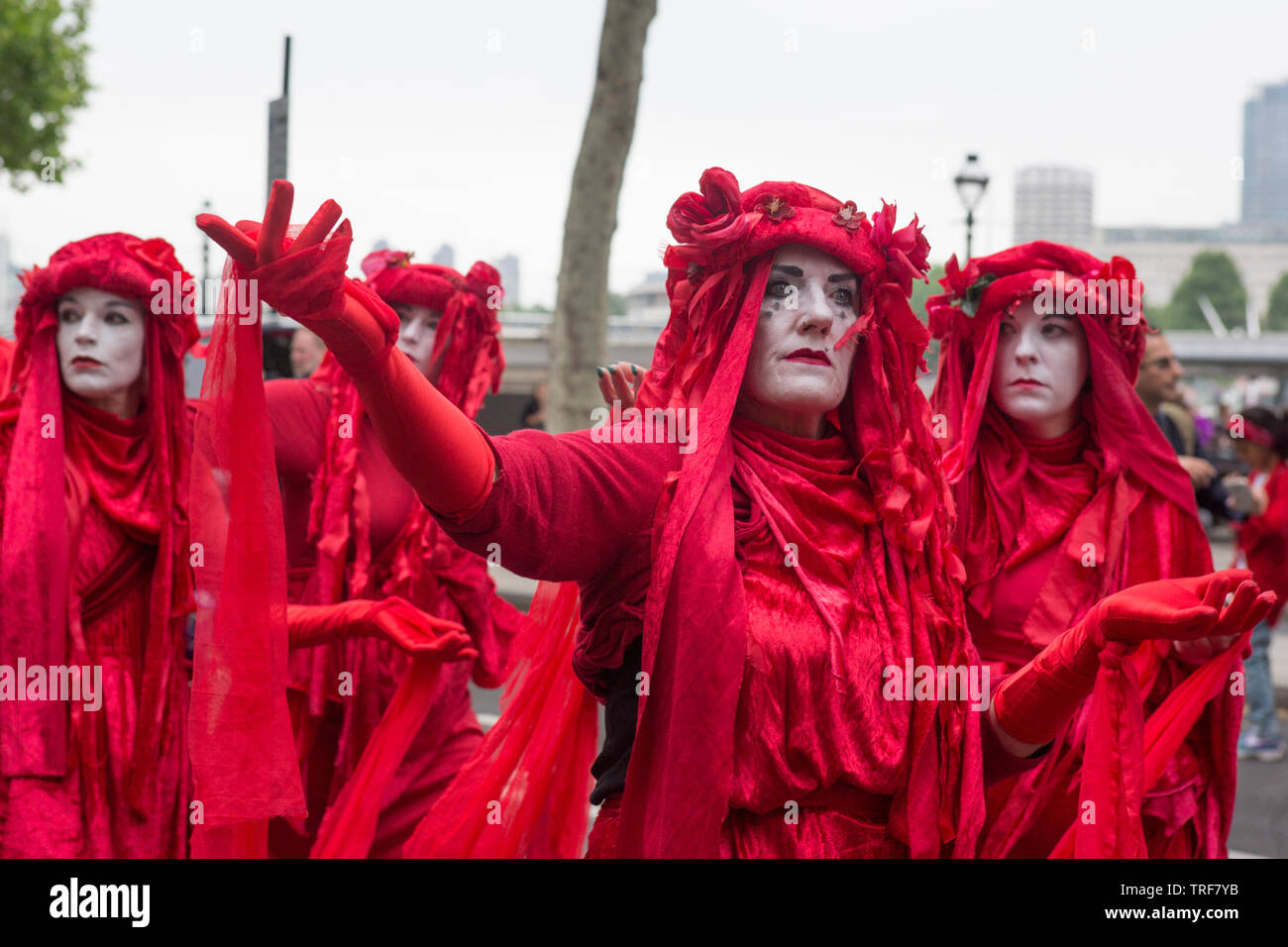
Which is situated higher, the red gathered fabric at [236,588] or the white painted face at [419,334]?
the white painted face at [419,334]

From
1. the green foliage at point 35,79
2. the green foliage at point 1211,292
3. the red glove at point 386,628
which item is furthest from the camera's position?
the green foliage at point 1211,292

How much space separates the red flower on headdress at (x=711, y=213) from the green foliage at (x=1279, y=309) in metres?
71.1

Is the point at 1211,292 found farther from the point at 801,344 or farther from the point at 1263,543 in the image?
the point at 801,344

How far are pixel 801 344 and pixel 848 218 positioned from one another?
0.27 m

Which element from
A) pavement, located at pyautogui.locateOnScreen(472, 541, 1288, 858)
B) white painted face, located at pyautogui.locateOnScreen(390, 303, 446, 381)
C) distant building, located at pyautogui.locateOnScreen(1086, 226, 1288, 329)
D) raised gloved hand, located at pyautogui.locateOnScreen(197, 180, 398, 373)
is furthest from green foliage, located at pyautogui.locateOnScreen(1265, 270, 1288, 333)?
raised gloved hand, located at pyautogui.locateOnScreen(197, 180, 398, 373)

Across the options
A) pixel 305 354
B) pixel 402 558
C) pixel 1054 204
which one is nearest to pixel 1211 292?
pixel 1054 204

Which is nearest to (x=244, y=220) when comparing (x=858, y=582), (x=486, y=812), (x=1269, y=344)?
(x=858, y=582)

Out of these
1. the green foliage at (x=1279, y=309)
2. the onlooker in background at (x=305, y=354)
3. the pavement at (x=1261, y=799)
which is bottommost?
the pavement at (x=1261, y=799)

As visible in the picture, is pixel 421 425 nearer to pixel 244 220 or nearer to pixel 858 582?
pixel 244 220

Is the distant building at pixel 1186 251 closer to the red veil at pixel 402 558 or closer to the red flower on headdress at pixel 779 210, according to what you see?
the red veil at pixel 402 558

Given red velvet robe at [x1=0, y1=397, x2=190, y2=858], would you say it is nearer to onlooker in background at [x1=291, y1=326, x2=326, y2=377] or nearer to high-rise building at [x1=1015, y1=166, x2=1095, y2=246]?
onlooker in background at [x1=291, y1=326, x2=326, y2=377]

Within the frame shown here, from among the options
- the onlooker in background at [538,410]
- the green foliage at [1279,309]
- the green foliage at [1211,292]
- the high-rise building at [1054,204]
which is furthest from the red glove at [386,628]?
the green foliage at [1211,292]

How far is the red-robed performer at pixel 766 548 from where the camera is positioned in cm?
227
